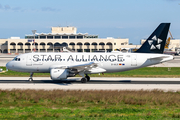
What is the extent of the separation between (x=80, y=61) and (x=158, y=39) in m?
11.1

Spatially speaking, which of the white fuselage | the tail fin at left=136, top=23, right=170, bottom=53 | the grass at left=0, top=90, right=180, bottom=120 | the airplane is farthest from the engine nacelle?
the tail fin at left=136, top=23, right=170, bottom=53

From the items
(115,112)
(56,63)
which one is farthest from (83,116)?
(56,63)

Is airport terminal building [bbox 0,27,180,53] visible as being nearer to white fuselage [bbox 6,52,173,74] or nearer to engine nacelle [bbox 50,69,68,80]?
white fuselage [bbox 6,52,173,74]

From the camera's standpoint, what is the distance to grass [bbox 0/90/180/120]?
54.1 ft

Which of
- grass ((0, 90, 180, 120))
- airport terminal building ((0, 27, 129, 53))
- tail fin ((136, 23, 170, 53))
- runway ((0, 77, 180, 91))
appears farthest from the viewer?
airport terminal building ((0, 27, 129, 53))

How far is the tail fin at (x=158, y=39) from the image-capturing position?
117ft

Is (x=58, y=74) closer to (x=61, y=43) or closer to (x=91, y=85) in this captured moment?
(x=91, y=85)

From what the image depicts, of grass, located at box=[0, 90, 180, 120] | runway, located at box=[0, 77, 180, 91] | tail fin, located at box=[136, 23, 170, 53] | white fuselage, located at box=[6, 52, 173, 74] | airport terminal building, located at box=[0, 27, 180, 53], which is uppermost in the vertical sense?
airport terminal building, located at box=[0, 27, 180, 53]

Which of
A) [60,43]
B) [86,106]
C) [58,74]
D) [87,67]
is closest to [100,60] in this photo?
[87,67]

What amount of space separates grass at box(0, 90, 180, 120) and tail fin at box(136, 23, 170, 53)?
44.8 ft

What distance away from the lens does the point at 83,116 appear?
1622 cm

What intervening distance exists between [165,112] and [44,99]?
1018 cm

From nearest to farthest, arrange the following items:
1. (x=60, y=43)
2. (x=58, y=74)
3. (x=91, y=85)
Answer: (x=91, y=85) → (x=58, y=74) → (x=60, y=43)

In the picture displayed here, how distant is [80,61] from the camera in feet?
117
